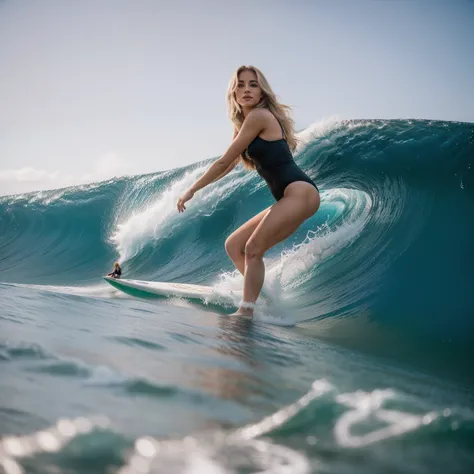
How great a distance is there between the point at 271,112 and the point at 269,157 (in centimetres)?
40

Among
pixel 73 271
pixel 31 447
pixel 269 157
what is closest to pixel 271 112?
pixel 269 157

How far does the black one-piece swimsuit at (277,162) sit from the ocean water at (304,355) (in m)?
1.11

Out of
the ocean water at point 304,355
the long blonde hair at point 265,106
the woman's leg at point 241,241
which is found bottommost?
the ocean water at point 304,355

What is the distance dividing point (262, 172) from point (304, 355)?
5.87 feet

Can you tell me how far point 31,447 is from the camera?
968 millimetres

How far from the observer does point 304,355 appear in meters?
2.29

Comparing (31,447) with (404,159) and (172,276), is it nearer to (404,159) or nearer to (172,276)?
(404,159)

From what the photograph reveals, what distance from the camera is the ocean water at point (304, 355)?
3.43ft

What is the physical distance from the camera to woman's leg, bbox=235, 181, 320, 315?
3377 mm

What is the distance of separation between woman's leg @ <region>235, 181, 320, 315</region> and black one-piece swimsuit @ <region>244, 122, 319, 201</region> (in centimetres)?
8

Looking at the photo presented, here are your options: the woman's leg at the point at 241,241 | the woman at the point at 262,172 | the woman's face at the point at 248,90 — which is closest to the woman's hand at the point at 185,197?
the woman at the point at 262,172

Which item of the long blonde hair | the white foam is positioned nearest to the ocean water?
the long blonde hair

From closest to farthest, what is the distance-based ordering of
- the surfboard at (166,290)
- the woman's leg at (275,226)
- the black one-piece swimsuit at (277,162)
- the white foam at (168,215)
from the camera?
the woman's leg at (275,226), the black one-piece swimsuit at (277,162), the surfboard at (166,290), the white foam at (168,215)

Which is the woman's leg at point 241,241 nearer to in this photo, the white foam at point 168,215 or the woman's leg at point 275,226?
the woman's leg at point 275,226
